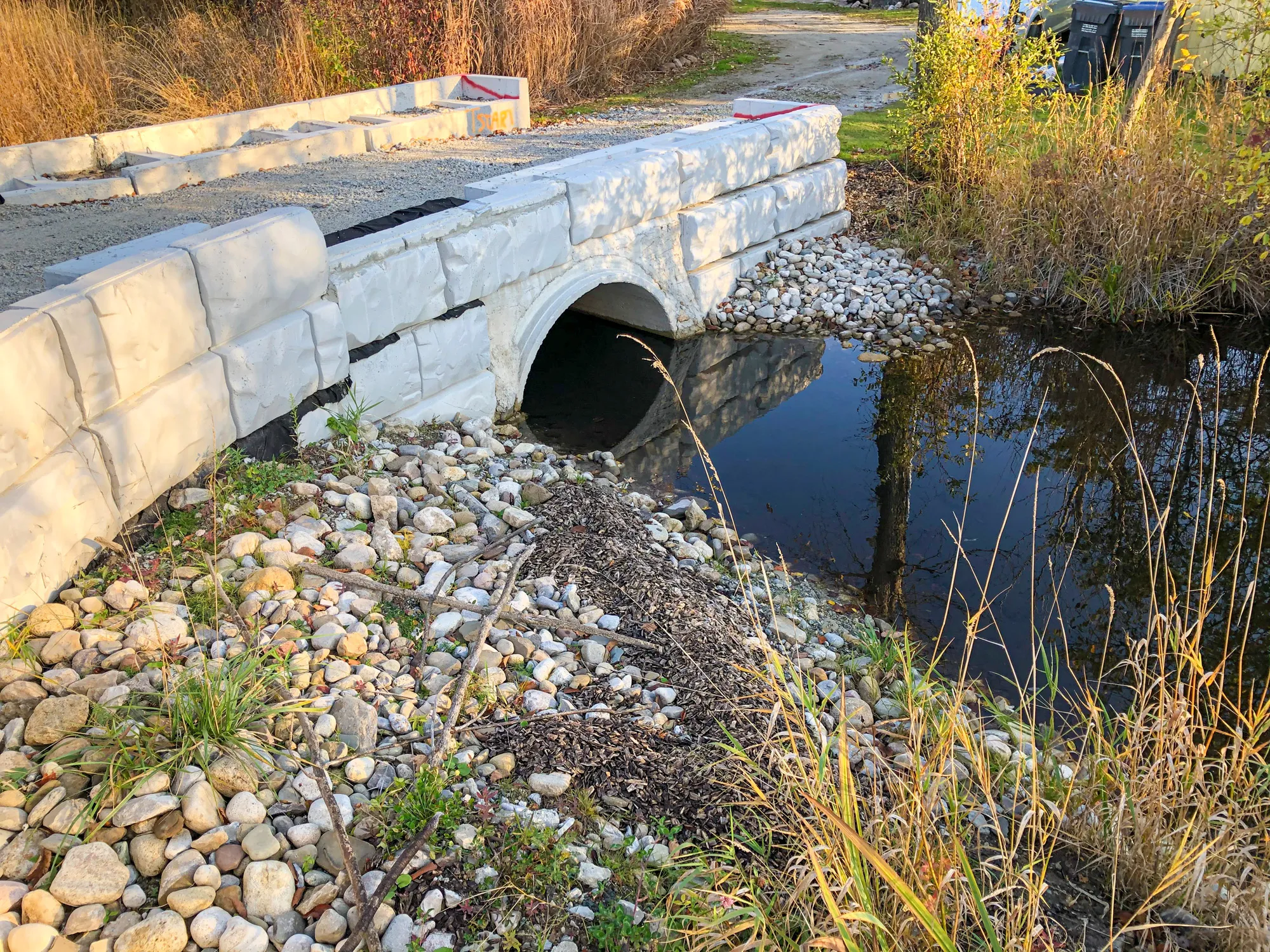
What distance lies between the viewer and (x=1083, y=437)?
19.3 ft

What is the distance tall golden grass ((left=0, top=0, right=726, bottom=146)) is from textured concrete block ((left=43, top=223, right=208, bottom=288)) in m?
4.22

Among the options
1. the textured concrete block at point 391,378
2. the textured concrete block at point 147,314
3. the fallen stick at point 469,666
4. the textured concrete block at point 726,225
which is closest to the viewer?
the fallen stick at point 469,666

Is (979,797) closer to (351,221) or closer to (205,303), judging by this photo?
(205,303)

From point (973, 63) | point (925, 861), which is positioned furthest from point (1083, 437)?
point (925, 861)

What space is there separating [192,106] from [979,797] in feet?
26.4

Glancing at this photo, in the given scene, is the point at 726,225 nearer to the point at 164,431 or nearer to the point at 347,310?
the point at 347,310

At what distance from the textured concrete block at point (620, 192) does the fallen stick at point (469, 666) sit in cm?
288

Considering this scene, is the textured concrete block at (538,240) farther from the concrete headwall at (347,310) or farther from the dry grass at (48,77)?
the dry grass at (48,77)

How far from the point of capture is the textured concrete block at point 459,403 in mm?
5254

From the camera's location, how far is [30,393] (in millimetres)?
2939

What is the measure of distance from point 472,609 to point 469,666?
0.46 metres

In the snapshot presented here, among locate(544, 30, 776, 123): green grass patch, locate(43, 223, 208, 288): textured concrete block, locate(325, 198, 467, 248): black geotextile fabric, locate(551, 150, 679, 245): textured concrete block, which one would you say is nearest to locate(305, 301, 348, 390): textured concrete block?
locate(325, 198, 467, 248): black geotextile fabric

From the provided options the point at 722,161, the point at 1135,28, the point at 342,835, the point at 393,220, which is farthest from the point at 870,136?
the point at 342,835

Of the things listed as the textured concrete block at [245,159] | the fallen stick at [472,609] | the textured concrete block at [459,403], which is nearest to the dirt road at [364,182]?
the textured concrete block at [245,159]
